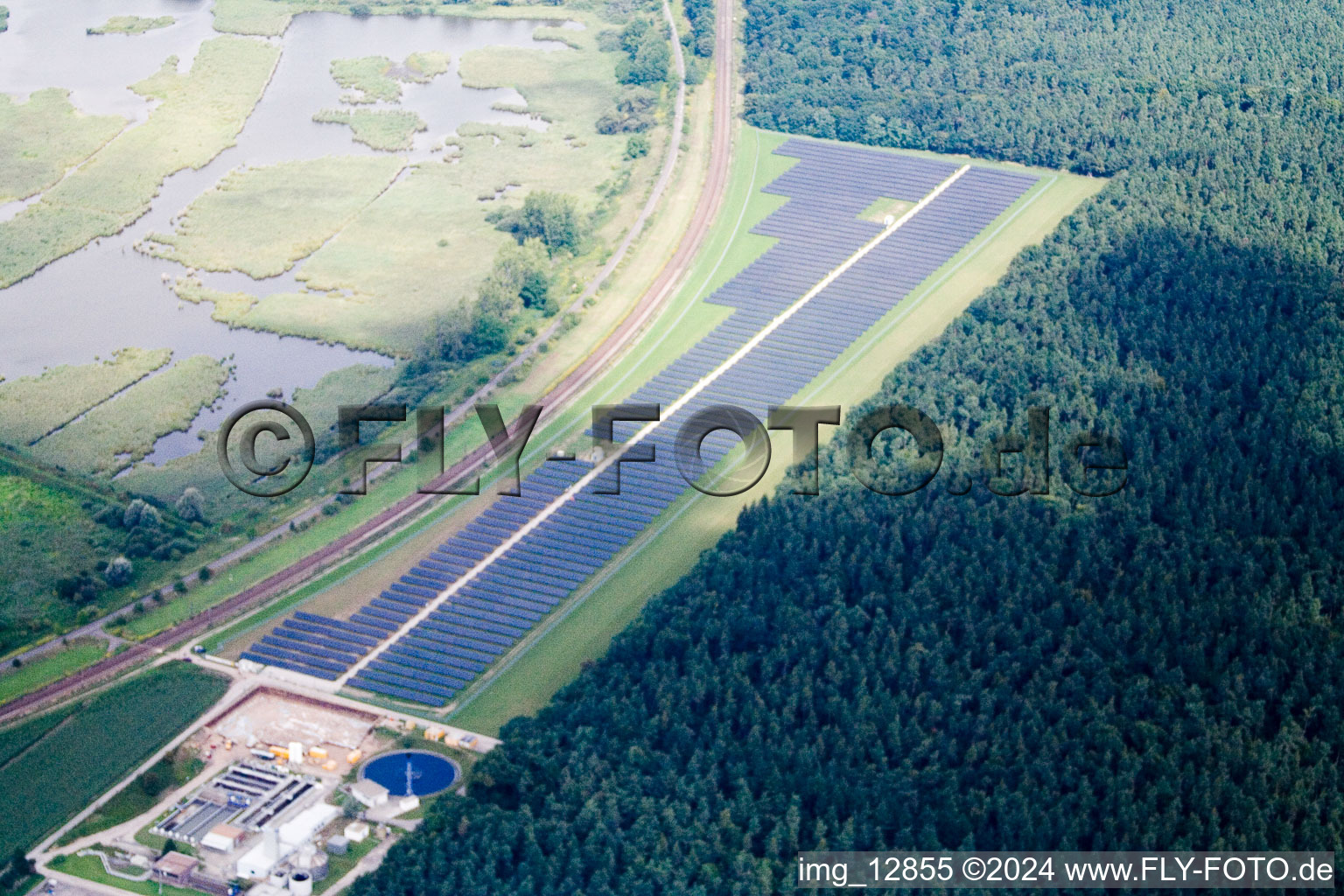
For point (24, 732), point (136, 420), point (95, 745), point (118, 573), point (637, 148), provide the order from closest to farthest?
point (95, 745) < point (24, 732) < point (118, 573) < point (136, 420) < point (637, 148)

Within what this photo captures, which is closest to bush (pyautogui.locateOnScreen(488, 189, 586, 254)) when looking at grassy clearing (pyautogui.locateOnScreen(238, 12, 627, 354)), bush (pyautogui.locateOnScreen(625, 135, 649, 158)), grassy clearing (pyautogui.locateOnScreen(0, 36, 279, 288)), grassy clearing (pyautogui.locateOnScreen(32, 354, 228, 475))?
A: grassy clearing (pyautogui.locateOnScreen(238, 12, 627, 354))

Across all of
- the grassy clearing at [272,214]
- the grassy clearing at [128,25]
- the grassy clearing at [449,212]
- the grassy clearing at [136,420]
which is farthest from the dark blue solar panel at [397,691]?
the grassy clearing at [128,25]

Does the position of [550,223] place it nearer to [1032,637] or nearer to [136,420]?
[136,420]

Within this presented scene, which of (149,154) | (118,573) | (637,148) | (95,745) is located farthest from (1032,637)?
(149,154)

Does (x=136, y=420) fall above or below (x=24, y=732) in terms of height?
above

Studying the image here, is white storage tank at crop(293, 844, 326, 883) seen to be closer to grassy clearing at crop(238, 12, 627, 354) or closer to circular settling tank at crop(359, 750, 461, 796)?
circular settling tank at crop(359, 750, 461, 796)

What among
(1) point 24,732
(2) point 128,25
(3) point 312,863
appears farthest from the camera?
(2) point 128,25

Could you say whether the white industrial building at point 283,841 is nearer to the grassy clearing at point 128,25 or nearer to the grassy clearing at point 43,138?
the grassy clearing at point 43,138

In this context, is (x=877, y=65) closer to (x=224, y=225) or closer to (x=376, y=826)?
(x=224, y=225)
